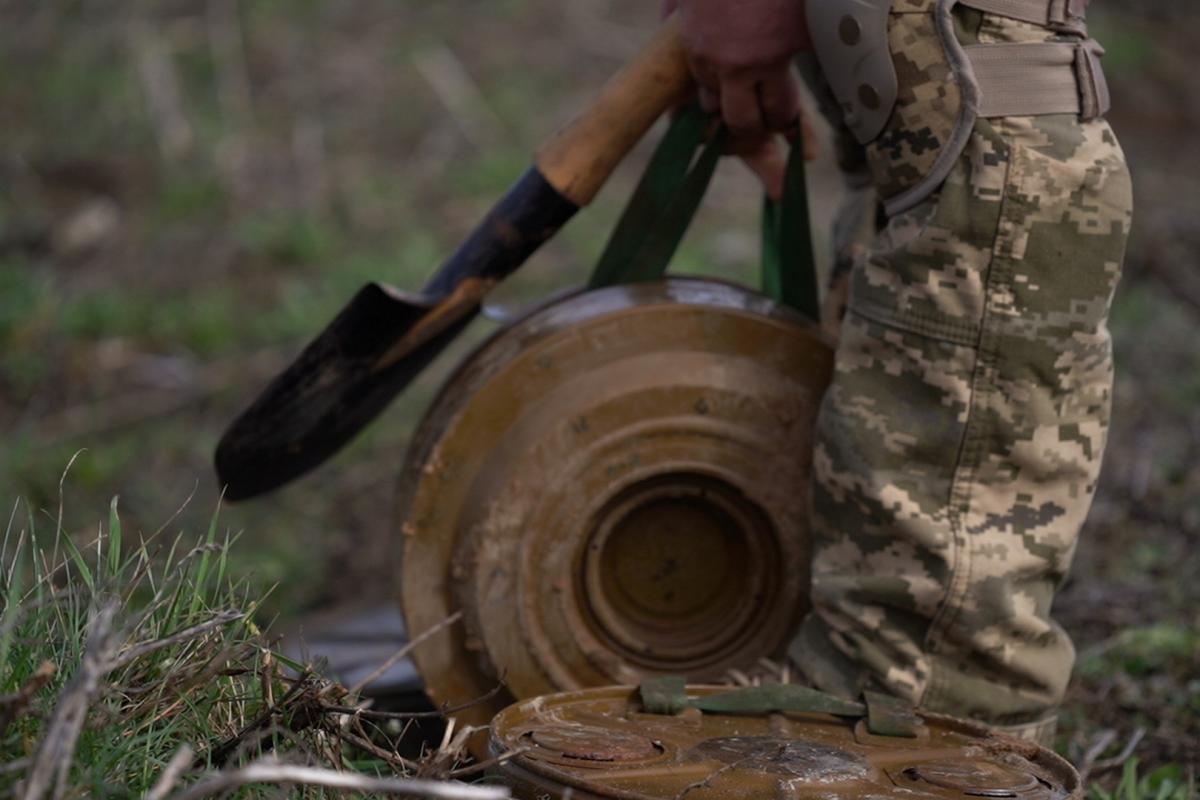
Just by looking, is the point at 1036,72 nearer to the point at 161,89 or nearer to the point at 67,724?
the point at 67,724

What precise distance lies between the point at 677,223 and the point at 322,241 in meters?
4.11

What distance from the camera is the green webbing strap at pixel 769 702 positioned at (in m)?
1.99

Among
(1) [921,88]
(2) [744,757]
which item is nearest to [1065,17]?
(1) [921,88]

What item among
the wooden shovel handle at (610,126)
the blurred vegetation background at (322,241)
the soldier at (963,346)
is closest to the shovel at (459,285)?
the wooden shovel handle at (610,126)

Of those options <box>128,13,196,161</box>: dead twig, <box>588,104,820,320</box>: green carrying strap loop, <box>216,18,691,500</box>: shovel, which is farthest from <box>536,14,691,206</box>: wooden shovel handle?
<box>128,13,196,161</box>: dead twig

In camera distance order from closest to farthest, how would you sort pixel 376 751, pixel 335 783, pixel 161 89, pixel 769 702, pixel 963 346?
pixel 335 783, pixel 376 751, pixel 769 702, pixel 963 346, pixel 161 89

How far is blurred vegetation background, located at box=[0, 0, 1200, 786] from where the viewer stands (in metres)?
3.78

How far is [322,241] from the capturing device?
646 cm

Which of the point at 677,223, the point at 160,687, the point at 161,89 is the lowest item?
the point at 160,687

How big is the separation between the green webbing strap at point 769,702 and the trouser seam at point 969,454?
0.58ft

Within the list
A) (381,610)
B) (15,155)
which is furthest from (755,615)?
(15,155)

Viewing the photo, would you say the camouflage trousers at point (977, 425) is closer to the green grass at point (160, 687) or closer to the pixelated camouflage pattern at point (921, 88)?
the pixelated camouflage pattern at point (921, 88)

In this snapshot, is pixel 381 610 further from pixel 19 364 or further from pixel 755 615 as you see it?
pixel 19 364

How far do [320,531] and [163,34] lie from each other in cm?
521
